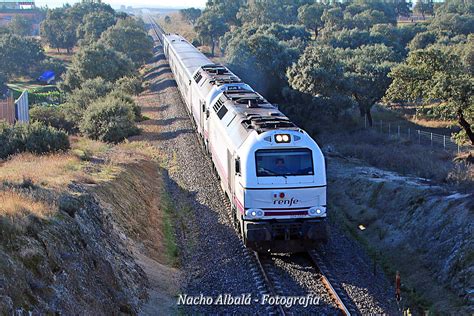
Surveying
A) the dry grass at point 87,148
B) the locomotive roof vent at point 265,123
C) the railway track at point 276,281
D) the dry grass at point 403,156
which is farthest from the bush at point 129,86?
the railway track at point 276,281

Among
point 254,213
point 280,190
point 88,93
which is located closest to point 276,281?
point 254,213

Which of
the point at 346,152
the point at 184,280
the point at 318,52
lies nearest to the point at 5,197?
the point at 184,280

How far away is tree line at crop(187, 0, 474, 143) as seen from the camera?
30984 mm

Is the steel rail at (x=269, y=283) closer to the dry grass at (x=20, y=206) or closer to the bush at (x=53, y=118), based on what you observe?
the dry grass at (x=20, y=206)

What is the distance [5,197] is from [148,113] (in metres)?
33.0

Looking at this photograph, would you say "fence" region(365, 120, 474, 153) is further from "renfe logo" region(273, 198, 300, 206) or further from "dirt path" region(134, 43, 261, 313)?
"renfe logo" region(273, 198, 300, 206)

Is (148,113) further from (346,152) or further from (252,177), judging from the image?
(252,177)

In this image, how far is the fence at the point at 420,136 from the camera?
117 ft

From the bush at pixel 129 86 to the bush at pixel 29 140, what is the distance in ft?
82.5

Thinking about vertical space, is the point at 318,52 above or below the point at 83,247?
above

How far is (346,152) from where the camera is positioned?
108 ft

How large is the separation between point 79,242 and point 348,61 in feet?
135

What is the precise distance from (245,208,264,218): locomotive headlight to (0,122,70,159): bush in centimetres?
1509

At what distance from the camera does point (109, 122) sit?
36125 millimetres
